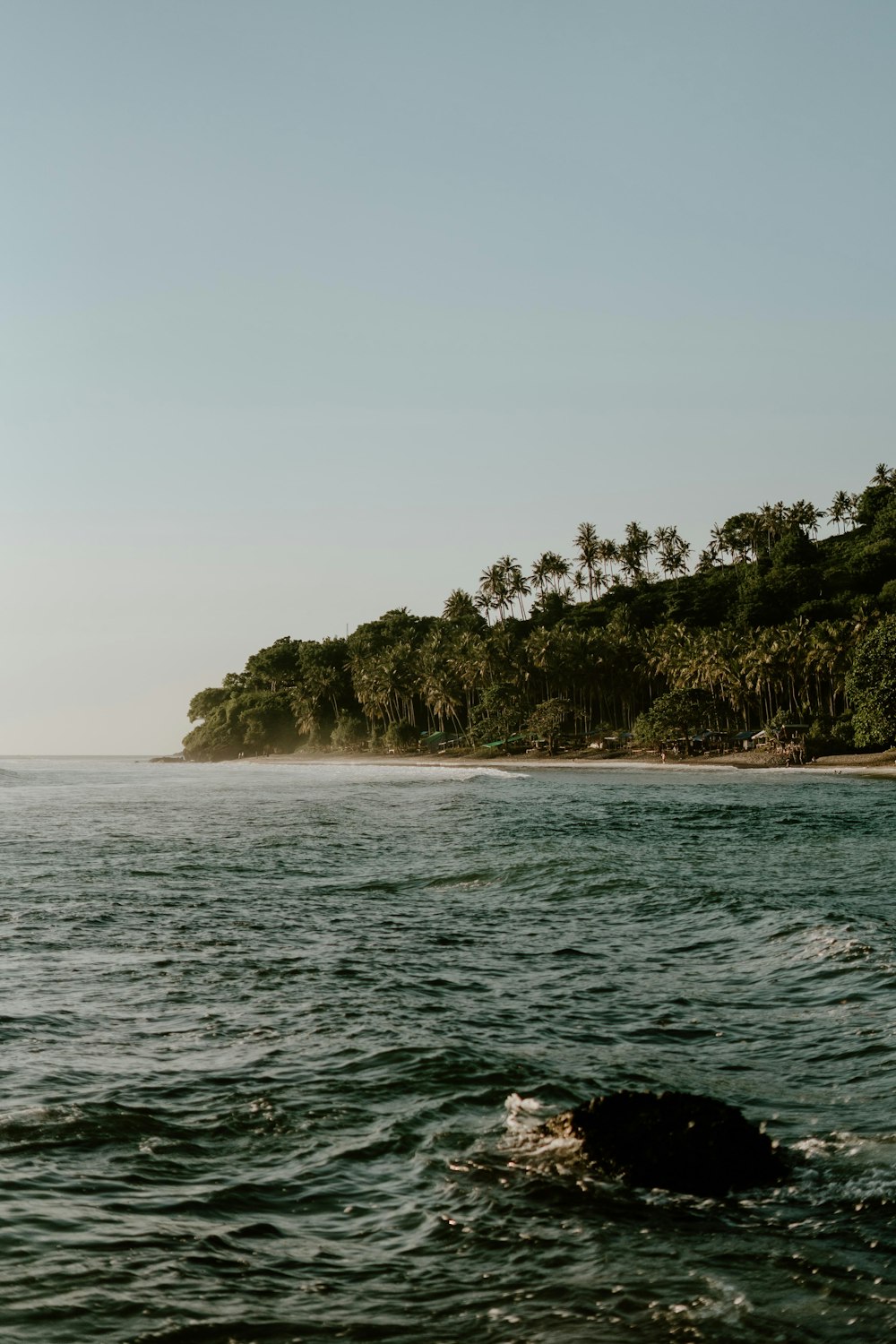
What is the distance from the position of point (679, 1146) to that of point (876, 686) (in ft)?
287

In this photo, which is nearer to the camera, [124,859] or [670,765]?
[124,859]

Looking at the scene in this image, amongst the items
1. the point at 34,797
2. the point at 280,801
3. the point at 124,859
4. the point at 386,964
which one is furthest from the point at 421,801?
the point at 386,964

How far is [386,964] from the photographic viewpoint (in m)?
16.7

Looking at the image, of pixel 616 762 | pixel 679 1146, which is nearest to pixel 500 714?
pixel 616 762

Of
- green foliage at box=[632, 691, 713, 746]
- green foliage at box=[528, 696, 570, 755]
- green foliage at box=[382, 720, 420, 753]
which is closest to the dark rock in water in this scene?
green foliage at box=[632, 691, 713, 746]

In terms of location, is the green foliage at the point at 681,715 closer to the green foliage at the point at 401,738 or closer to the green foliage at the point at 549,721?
the green foliage at the point at 549,721

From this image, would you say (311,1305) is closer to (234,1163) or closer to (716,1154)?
(234,1163)

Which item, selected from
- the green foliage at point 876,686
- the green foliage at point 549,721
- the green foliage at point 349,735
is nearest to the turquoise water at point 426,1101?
the green foliage at point 876,686

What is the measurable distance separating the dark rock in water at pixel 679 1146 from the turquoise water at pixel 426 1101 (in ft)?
0.85

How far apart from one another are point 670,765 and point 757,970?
100498mm

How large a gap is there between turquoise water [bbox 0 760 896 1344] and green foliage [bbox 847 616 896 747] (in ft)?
218

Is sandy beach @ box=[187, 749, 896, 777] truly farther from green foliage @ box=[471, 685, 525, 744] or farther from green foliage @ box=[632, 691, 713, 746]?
green foliage @ box=[471, 685, 525, 744]

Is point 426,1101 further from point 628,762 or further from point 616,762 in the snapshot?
point 628,762

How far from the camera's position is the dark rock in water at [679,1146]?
8.14 meters
